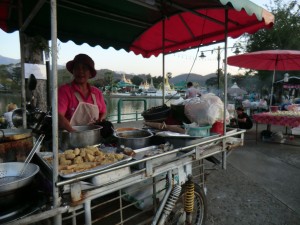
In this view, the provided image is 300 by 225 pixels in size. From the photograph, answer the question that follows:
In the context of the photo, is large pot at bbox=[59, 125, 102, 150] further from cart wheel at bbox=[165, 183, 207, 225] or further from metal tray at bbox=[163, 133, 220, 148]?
cart wheel at bbox=[165, 183, 207, 225]

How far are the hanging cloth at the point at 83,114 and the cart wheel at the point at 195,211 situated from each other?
4.15 feet

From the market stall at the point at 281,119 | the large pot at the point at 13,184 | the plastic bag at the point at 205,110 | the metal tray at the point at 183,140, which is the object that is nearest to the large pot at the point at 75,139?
the large pot at the point at 13,184

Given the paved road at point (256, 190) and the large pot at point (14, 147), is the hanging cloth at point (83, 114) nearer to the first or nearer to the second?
the large pot at point (14, 147)

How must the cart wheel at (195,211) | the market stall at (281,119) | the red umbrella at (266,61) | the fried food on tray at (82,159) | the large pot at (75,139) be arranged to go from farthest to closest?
the red umbrella at (266,61), the market stall at (281,119), the cart wheel at (195,211), the large pot at (75,139), the fried food on tray at (82,159)

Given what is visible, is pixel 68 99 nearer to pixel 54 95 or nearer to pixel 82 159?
pixel 82 159

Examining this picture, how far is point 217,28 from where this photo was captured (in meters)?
3.05

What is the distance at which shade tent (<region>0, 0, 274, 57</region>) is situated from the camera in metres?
2.50

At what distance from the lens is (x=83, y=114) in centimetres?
251

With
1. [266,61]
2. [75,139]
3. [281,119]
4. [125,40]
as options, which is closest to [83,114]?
[75,139]

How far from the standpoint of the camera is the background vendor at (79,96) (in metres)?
2.42

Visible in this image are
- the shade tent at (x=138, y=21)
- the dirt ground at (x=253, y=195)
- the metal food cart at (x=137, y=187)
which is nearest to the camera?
the metal food cart at (x=137, y=187)

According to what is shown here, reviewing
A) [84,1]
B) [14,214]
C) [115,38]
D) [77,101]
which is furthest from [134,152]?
[115,38]

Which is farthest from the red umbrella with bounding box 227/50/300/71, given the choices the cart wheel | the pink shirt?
the pink shirt

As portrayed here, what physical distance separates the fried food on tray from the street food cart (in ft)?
0.28
